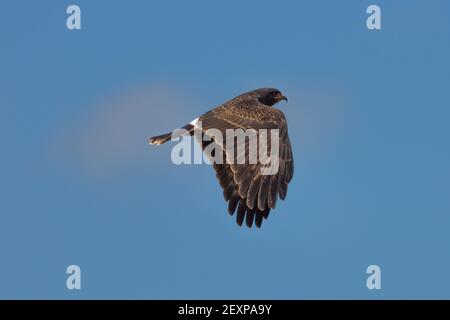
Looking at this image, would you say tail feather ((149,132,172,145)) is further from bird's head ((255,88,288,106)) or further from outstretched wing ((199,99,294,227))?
bird's head ((255,88,288,106))

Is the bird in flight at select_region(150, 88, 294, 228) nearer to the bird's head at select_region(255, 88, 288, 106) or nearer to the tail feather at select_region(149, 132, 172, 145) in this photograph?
the tail feather at select_region(149, 132, 172, 145)

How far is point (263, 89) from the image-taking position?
23.2 meters

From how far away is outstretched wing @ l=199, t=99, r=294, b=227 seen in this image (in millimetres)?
18609

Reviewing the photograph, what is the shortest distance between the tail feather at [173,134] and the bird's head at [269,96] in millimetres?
2748

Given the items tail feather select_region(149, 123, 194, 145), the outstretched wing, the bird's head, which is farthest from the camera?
the bird's head

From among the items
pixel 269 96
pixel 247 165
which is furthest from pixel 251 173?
pixel 269 96

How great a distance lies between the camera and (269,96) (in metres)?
23.2

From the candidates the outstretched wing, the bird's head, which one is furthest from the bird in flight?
the bird's head

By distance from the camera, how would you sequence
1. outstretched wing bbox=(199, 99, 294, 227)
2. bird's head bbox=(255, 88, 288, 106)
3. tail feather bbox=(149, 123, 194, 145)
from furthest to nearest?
bird's head bbox=(255, 88, 288, 106) < tail feather bbox=(149, 123, 194, 145) < outstretched wing bbox=(199, 99, 294, 227)

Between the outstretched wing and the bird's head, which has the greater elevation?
the bird's head

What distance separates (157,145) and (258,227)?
2.66 metres

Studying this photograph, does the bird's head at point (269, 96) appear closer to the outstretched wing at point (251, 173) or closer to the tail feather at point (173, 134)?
the outstretched wing at point (251, 173)

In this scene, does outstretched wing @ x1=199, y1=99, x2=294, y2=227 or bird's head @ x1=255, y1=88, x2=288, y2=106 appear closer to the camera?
outstretched wing @ x1=199, y1=99, x2=294, y2=227
